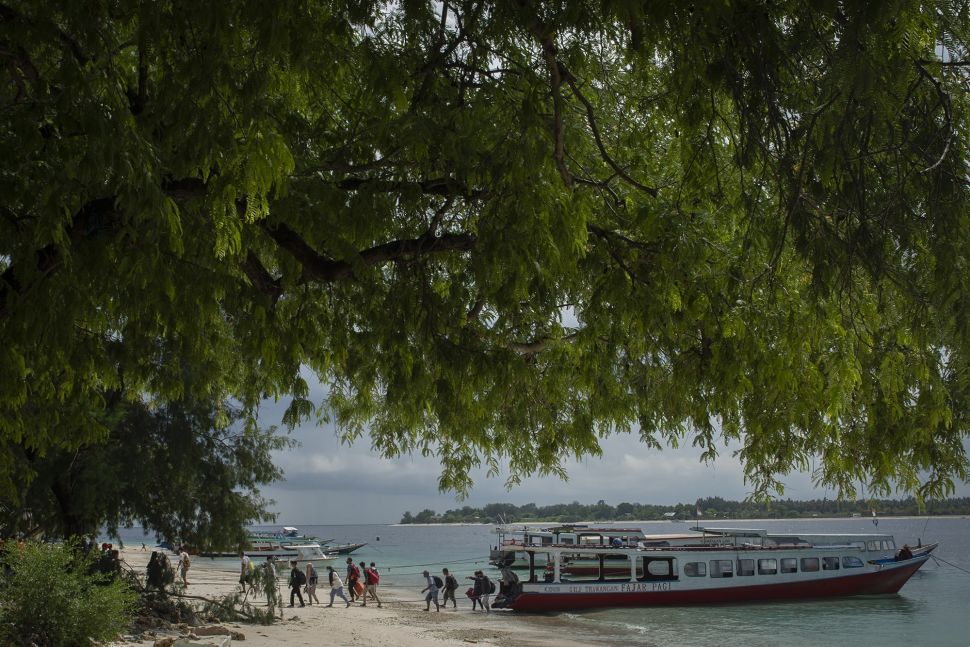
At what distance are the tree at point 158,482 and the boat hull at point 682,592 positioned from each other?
13.7 meters

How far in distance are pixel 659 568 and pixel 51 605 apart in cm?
2701

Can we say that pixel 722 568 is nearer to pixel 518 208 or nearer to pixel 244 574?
pixel 244 574

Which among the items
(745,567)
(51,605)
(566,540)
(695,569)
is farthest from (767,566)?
(51,605)

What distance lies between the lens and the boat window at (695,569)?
1330 inches

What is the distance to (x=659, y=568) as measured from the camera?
33.9 metres

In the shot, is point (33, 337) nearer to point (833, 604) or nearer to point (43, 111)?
point (43, 111)

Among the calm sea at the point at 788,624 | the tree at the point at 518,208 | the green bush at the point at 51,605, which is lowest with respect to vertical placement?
A: the calm sea at the point at 788,624

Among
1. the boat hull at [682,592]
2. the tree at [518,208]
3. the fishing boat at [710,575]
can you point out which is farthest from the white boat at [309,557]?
the tree at [518,208]

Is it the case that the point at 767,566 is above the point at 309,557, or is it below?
above

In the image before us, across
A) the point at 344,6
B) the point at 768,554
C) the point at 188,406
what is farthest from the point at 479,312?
the point at 768,554

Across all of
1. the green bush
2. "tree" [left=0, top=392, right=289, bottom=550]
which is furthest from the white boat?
the green bush

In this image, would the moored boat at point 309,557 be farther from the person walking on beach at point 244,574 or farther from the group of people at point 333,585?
the person walking on beach at point 244,574

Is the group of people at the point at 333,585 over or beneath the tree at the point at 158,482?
beneath

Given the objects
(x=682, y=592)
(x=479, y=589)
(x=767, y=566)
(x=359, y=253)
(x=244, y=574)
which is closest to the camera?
(x=359, y=253)
